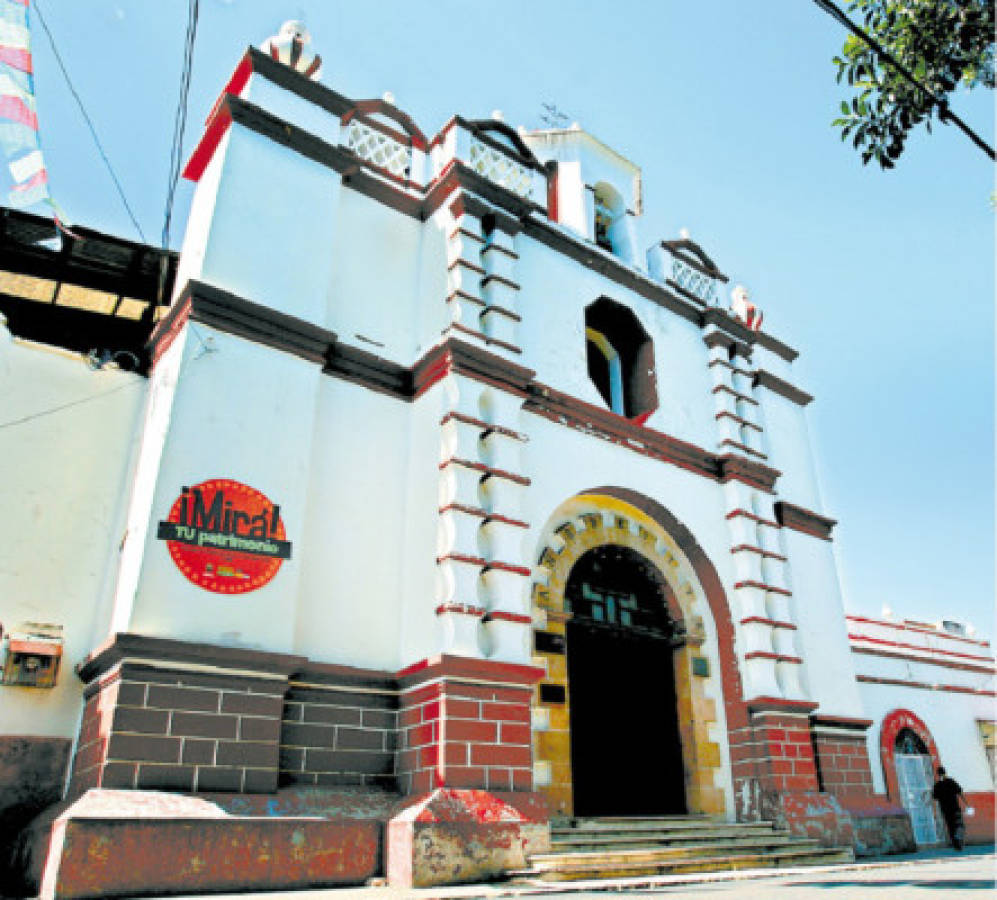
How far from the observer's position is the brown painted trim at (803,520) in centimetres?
1318

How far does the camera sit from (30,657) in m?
7.52

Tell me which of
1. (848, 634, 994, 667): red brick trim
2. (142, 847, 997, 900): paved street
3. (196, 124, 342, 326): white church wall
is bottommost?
(142, 847, 997, 900): paved street

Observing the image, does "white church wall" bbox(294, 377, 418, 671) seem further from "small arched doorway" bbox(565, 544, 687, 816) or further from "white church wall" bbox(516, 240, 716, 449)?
"small arched doorway" bbox(565, 544, 687, 816)

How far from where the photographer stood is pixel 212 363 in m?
8.16

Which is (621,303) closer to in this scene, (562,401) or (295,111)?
(562,401)

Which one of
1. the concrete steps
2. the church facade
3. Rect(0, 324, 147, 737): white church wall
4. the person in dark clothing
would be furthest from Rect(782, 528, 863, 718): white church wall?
Rect(0, 324, 147, 737): white church wall

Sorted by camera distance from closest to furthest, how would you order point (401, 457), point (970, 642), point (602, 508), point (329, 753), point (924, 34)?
point (924, 34), point (329, 753), point (401, 457), point (602, 508), point (970, 642)

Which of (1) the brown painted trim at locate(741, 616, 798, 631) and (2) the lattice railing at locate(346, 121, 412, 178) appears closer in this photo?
(2) the lattice railing at locate(346, 121, 412, 178)

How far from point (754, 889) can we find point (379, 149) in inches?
370

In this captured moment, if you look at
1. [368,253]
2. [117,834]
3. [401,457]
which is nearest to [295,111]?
[368,253]

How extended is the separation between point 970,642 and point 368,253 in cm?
1516

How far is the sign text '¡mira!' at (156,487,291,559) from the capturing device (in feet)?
24.2

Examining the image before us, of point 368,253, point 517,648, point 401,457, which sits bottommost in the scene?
point 517,648

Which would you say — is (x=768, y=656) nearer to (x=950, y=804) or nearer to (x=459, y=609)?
(x=950, y=804)
